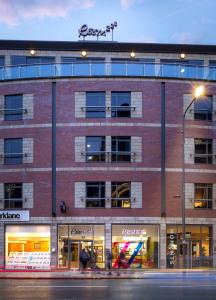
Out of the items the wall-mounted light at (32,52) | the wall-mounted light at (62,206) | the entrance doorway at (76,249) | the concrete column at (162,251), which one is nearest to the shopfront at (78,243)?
the entrance doorway at (76,249)

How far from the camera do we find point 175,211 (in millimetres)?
42188

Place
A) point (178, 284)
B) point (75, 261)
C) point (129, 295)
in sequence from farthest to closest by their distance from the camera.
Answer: point (75, 261)
point (178, 284)
point (129, 295)

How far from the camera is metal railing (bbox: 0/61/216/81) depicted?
4309 cm

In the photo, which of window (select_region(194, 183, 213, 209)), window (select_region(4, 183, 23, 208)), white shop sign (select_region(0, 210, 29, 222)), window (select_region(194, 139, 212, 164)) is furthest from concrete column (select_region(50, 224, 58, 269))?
window (select_region(194, 139, 212, 164))

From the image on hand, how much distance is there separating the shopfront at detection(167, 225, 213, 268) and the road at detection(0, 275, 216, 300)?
36.7 feet

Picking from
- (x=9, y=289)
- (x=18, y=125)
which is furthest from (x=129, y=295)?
(x=18, y=125)

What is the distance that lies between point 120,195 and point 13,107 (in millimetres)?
10272

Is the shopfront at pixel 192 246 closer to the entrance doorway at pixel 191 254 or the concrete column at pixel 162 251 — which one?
the entrance doorway at pixel 191 254

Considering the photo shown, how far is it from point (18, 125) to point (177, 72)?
488 inches

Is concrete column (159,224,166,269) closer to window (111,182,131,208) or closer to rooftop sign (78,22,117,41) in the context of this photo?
window (111,182,131,208)

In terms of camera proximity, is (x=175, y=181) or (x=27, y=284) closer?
(x=27, y=284)

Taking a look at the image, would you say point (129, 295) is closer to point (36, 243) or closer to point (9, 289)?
point (9, 289)

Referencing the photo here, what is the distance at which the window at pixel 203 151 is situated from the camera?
4306 centimetres

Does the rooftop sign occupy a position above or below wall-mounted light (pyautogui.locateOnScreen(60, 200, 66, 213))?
above
